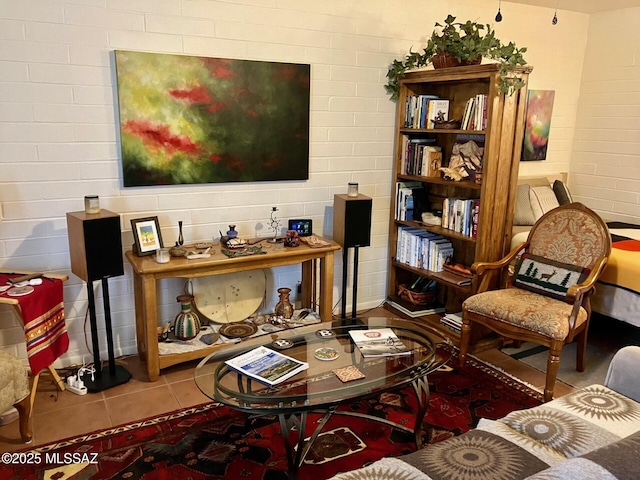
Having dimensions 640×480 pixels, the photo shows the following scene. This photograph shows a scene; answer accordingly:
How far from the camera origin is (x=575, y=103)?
4.80 meters

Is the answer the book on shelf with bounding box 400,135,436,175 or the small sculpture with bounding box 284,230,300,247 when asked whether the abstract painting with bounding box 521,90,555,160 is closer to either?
the book on shelf with bounding box 400,135,436,175

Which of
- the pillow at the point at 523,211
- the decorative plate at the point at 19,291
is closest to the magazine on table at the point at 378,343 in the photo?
the decorative plate at the point at 19,291

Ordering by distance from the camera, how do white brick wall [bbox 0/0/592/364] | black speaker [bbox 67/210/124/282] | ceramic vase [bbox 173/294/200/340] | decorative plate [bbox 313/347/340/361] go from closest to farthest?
decorative plate [bbox 313/347/340/361], black speaker [bbox 67/210/124/282], white brick wall [bbox 0/0/592/364], ceramic vase [bbox 173/294/200/340]

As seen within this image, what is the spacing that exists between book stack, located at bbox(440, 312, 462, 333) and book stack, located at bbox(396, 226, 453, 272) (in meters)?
0.33

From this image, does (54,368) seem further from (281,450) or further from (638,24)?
(638,24)

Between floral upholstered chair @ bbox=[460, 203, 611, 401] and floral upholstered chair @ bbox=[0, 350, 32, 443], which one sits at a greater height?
floral upholstered chair @ bbox=[460, 203, 611, 401]

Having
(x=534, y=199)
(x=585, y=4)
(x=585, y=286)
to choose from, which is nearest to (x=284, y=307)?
(x=585, y=286)

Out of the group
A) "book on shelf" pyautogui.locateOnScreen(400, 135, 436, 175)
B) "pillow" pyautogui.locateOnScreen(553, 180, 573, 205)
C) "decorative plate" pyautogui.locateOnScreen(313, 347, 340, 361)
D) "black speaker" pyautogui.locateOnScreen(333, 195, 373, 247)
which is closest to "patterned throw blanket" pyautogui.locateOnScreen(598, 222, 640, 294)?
"pillow" pyautogui.locateOnScreen(553, 180, 573, 205)

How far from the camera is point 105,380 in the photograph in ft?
9.45

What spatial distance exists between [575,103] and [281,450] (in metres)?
4.14

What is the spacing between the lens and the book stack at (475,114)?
3.16 m

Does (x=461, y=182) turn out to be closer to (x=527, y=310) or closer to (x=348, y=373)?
(x=527, y=310)

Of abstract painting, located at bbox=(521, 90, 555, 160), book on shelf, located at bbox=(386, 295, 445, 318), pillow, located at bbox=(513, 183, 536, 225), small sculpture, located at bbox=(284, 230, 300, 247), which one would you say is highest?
abstract painting, located at bbox=(521, 90, 555, 160)

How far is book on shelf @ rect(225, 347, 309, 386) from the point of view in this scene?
2125mm
